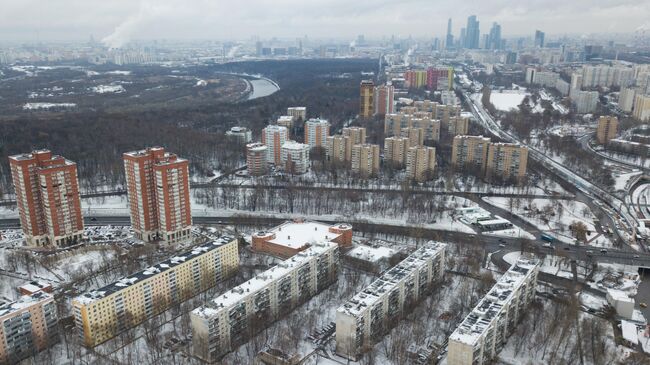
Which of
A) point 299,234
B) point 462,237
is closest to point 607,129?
point 462,237

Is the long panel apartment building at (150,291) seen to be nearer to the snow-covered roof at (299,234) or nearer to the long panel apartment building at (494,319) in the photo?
the snow-covered roof at (299,234)

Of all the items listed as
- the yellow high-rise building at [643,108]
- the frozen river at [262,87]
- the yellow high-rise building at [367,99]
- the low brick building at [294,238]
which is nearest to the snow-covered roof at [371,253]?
the low brick building at [294,238]

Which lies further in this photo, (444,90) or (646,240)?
(444,90)

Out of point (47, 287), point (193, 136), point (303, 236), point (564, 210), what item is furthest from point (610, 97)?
point (47, 287)

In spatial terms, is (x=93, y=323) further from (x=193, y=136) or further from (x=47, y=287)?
(x=193, y=136)

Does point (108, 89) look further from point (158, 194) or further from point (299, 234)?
point (299, 234)
